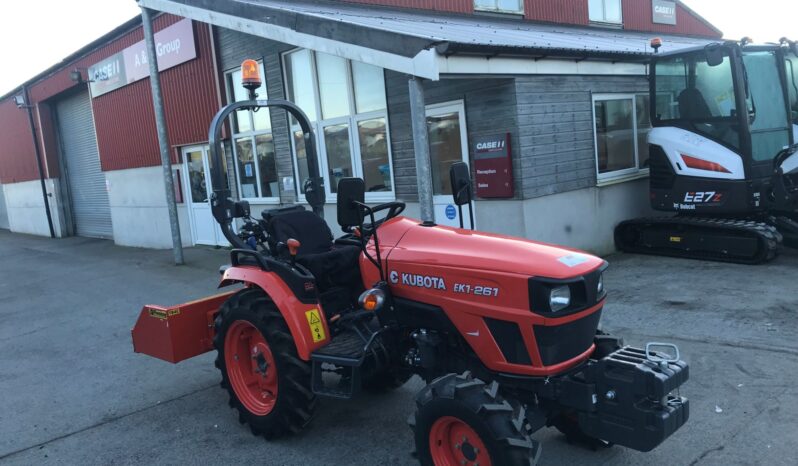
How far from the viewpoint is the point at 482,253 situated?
3.43 m

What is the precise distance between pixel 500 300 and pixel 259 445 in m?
1.99

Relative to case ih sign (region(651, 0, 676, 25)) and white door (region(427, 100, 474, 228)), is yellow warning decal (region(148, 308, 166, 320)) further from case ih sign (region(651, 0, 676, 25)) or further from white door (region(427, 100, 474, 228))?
case ih sign (region(651, 0, 676, 25))

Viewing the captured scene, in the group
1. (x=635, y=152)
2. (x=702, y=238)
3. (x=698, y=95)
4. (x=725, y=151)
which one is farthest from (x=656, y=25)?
(x=702, y=238)

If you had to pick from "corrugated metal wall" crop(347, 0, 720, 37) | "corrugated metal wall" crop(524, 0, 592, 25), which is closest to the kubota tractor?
"corrugated metal wall" crop(347, 0, 720, 37)

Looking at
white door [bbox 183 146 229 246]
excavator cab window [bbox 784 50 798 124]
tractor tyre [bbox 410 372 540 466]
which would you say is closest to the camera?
tractor tyre [bbox 410 372 540 466]

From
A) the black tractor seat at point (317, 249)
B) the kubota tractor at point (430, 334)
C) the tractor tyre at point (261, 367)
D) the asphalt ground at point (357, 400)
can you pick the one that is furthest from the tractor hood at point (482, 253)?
the asphalt ground at point (357, 400)

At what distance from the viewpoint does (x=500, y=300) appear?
3.24 m

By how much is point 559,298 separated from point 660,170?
646 cm

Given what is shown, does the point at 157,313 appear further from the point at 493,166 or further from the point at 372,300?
the point at 493,166

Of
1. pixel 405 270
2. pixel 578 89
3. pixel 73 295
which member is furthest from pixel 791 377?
pixel 73 295

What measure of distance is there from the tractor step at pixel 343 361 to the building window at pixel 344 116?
5590mm

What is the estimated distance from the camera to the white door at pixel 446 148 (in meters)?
8.51

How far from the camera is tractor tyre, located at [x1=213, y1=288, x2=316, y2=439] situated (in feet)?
13.0

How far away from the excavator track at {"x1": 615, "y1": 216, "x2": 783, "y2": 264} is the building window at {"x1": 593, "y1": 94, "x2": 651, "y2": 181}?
101 cm
